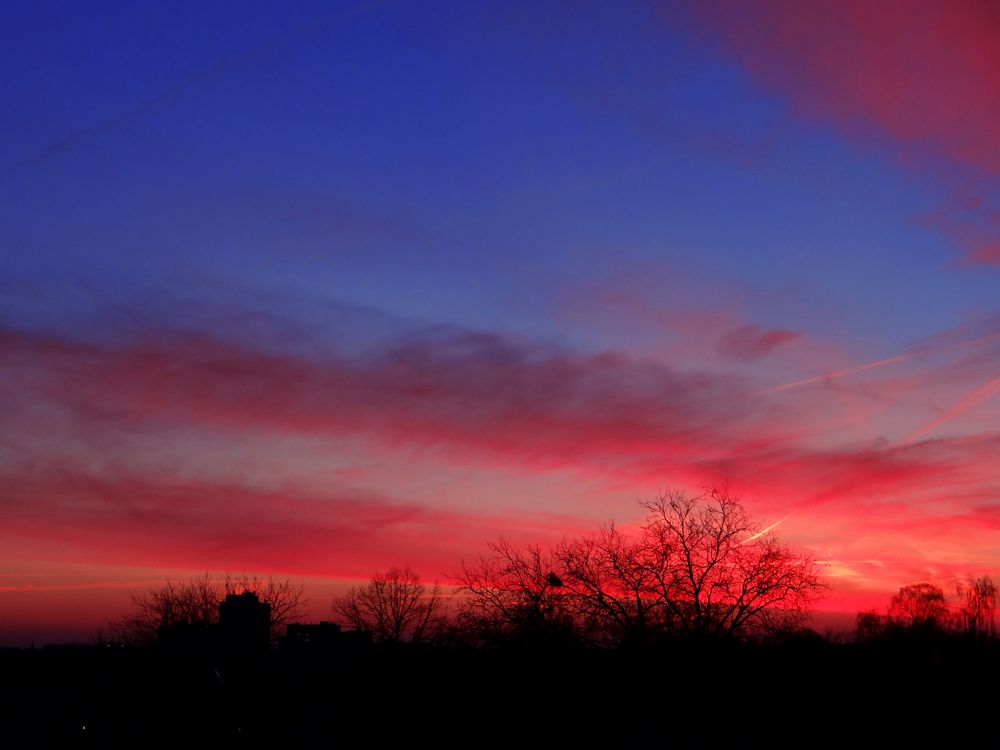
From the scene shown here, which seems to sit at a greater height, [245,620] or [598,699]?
[245,620]

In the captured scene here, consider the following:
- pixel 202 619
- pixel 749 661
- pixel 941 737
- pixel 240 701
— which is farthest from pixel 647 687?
pixel 202 619

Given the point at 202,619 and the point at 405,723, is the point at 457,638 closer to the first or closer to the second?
the point at 405,723

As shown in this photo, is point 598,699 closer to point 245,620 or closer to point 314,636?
point 314,636

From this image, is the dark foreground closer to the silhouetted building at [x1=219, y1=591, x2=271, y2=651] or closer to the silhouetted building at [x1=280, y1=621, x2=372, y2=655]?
the silhouetted building at [x1=280, y1=621, x2=372, y2=655]

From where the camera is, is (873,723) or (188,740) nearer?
(873,723)

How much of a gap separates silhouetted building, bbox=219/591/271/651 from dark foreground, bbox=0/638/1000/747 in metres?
65.5

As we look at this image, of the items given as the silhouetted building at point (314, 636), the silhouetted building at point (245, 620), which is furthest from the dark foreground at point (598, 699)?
the silhouetted building at point (245, 620)

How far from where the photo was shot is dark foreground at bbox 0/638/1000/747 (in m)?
23.4

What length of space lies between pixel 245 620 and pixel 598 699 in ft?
297

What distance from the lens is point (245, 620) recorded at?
109875mm

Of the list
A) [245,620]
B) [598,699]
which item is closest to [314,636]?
[245,620]

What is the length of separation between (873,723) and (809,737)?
6.13ft

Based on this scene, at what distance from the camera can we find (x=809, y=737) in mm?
22797

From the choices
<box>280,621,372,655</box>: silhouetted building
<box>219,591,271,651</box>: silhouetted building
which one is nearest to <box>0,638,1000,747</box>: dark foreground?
<box>280,621,372,655</box>: silhouetted building
